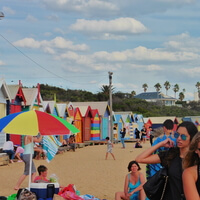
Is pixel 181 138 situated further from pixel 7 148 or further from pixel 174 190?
pixel 7 148

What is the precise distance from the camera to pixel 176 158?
412cm

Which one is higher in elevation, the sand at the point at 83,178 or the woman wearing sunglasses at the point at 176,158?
the woman wearing sunglasses at the point at 176,158

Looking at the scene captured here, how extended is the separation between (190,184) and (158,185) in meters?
0.77

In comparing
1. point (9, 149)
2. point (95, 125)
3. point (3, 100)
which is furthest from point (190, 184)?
point (95, 125)

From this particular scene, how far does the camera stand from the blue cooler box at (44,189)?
828 cm

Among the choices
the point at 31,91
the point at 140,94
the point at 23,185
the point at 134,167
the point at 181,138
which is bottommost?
the point at 23,185

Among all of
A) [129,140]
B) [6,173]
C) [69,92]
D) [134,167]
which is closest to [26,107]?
[6,173]

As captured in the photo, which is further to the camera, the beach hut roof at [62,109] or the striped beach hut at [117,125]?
the striped beach hut at [117,125]

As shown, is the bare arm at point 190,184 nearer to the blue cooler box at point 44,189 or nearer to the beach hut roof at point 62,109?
the blue cooler box at point 44,189

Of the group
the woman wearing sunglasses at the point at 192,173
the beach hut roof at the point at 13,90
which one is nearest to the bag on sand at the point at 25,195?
the woman wearing sunglasses at the point at 192,173

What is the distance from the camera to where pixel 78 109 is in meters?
36.2

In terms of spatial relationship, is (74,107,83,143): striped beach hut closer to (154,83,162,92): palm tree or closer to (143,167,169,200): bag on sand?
(143,167,169,200): bag on sand

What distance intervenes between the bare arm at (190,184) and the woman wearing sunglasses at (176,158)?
492 millimetres

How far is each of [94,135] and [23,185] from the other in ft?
89.4
